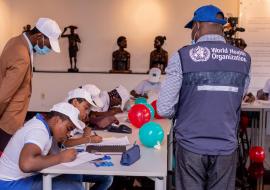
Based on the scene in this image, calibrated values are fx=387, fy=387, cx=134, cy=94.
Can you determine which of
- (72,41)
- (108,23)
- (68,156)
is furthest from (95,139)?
(108,23)

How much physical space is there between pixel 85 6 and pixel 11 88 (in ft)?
16.0

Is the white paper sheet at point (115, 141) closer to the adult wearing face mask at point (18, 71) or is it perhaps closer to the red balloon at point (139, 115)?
the red balloon at point (139, 115)

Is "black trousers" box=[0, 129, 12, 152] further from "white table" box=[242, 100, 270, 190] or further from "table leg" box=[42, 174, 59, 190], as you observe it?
"white table" box=[242, 100, 270, 190]

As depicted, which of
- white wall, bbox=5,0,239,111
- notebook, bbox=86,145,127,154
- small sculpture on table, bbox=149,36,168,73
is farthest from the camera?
white wall, bbox=5,0,239,111

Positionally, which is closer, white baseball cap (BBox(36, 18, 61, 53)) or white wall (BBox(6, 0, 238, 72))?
white baseball cap (BBox(36, 18, 61, 53))

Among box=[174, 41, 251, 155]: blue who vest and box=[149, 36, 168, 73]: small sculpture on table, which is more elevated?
box=[149, 36, 168, 73]: small sculpture on table

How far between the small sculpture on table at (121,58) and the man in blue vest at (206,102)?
4.96 m

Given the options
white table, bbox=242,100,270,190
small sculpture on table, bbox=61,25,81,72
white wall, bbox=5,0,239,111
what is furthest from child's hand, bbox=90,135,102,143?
small sculpture on table, bbox=61,25,81,72

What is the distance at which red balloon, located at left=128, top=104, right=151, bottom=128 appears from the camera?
3.06 metres

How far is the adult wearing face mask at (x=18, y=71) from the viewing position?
2523 millimetres

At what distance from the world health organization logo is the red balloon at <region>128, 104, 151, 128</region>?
4.35ft

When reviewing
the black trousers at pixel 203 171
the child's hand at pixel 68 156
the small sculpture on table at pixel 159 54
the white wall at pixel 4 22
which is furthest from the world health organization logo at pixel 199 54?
the white wall at pixel 4 22

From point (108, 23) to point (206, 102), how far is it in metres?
5.53

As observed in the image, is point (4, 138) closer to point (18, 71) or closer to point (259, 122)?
point (18, 71)
